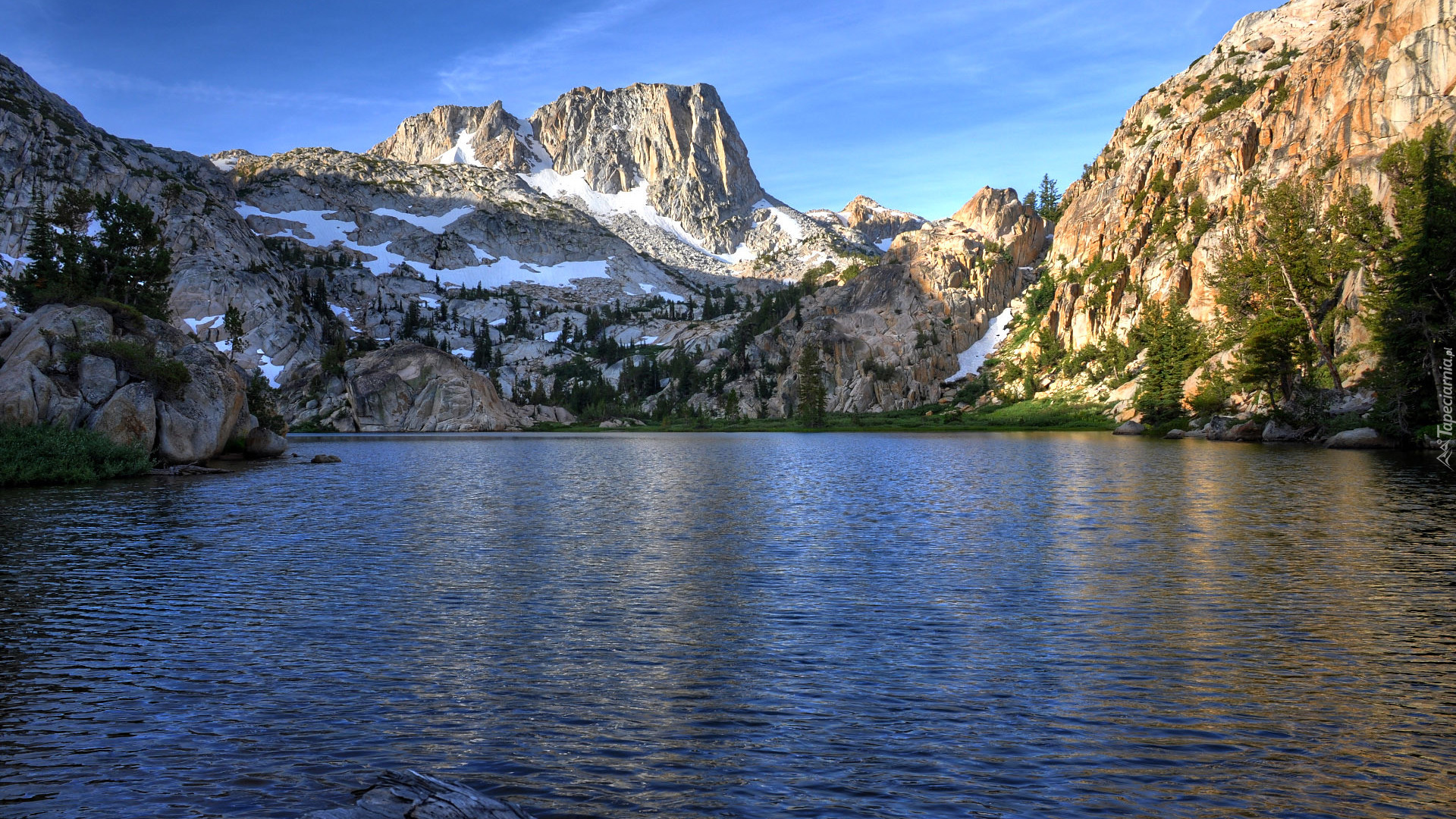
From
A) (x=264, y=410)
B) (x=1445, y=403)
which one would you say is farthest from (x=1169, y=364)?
(x=264, y=410)

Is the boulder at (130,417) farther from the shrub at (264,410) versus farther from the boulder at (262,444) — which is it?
the shrub at (264,410)

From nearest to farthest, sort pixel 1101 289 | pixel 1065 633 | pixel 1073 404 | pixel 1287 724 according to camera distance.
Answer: pixel 1287 724, pixel 1065 633, pixel 1073 404, pixel 1101 289

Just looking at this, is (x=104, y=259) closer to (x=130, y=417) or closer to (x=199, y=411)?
(x=199, y=411)

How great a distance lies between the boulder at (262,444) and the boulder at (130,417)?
24.0m

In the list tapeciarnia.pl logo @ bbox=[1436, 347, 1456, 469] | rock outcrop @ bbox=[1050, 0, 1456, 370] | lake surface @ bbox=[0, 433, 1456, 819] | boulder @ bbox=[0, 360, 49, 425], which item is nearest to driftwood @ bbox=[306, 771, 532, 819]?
lake surface @ bbox=[0, 433, 1456, 819]

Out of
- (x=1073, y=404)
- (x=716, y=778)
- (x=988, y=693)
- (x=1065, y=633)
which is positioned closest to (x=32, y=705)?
(x=716, y=778)

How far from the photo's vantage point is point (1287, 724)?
42.4 feet

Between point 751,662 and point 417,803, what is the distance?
9318 mm

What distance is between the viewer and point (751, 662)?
16828 mm

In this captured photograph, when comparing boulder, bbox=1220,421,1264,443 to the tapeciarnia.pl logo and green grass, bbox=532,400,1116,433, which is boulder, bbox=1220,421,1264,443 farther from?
green grass, bbox=532,400,1116,433

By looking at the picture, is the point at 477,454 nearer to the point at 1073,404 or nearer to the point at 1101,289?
the point at 1073,404

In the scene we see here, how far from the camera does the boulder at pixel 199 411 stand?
64938mm

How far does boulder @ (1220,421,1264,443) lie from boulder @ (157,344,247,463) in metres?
111

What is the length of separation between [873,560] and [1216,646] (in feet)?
38.4
